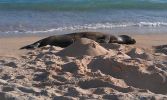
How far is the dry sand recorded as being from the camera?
5277mm

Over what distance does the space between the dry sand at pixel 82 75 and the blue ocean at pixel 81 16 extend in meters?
4.54

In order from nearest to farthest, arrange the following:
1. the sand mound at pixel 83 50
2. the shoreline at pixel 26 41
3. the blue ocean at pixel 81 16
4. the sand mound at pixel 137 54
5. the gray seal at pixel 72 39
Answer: the sand mound at pixel 137 54 < the sand mound at pixel 83 50 < the shoreline at pixel 26 41 < the gray seal at pixel 72 39 < the blue ocean at pixel 81 16

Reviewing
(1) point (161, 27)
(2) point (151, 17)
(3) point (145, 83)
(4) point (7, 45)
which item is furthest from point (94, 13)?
(3) point (145, 83)

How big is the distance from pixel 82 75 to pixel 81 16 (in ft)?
30.7

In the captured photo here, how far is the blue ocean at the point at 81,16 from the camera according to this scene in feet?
42.3

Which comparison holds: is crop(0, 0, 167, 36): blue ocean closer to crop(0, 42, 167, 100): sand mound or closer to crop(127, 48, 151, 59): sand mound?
crop(127, 48, 151, 59): sand mound

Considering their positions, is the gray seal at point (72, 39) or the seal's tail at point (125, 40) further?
the seal's tail at point (125, 40)

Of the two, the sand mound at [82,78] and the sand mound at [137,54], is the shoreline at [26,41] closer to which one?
the sand mound at [82,78]

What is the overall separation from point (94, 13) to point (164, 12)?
7.88 feet

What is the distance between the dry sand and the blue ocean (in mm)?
4542

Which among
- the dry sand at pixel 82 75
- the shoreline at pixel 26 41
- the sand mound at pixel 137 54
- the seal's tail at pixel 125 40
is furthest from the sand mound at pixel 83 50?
the seal's tail at pixel 125 40

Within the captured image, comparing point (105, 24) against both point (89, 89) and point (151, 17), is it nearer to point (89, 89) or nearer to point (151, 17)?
point (151, 17)

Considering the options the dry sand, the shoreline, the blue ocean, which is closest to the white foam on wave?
the blue ocean

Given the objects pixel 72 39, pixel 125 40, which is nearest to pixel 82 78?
pixel 72 39
